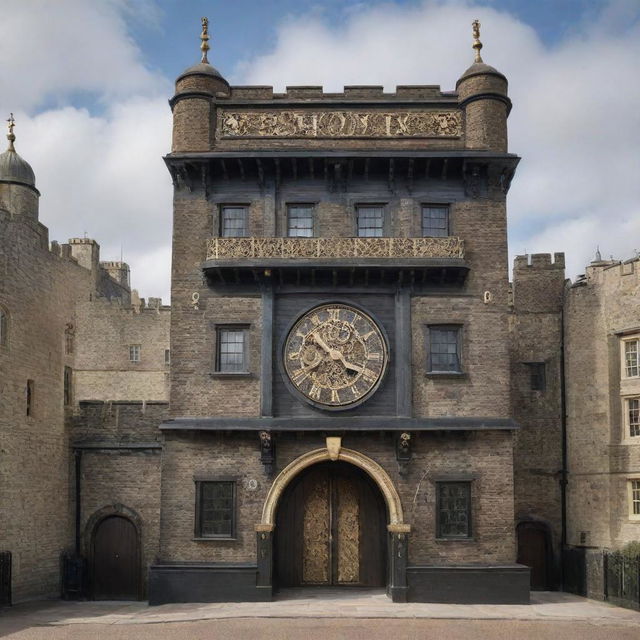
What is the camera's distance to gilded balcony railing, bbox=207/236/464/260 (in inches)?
945

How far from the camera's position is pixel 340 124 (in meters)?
25.1

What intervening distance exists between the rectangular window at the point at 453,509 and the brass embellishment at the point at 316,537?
11.1 feet

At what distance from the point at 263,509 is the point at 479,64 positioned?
14.5 meters

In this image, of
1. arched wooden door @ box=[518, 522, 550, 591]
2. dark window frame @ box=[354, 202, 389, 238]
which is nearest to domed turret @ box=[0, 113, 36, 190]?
dark window frame @ box=[354, 202, 389, 238]

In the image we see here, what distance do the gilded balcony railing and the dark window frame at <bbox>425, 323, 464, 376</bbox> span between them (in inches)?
79.1

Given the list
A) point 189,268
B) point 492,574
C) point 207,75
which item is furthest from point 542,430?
point 207,75

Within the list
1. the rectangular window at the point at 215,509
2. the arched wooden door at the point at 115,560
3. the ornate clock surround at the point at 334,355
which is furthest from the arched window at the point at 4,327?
the ornate clock surround at the point at 334,355

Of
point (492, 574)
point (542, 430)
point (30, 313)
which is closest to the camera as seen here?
point (492, 574)

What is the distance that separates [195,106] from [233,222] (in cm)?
362

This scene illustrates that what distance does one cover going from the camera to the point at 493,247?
2459 centimetres

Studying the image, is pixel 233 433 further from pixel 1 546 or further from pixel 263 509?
pixel 1 546

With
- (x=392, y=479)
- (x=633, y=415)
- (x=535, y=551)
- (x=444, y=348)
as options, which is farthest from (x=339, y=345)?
(x=535, y=551)

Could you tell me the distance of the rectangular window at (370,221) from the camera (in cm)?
2489

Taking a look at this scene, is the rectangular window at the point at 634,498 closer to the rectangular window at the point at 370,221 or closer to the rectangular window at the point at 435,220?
the rectangular window at the point at 435,220
